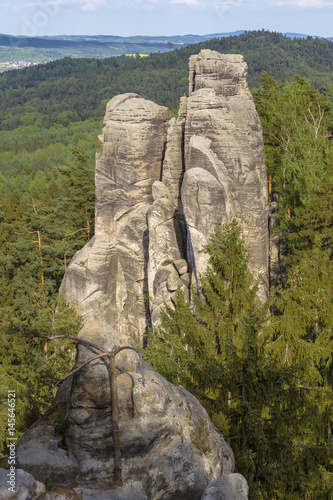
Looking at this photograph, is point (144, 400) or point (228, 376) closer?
point (144, 400)

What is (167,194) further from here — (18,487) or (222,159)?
(18,487)

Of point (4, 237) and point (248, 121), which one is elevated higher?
point (248, 121)

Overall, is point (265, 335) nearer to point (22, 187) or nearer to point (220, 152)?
point (220, 152)

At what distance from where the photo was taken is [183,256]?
2359 cm

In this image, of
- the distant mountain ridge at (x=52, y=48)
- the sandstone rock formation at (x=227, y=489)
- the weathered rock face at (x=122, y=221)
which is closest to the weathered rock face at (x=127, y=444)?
the sandstone rock formation at (x=227, y=489)

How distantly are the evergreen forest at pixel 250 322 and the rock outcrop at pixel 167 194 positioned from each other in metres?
1.78

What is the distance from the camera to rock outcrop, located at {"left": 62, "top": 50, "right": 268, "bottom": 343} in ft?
71.9

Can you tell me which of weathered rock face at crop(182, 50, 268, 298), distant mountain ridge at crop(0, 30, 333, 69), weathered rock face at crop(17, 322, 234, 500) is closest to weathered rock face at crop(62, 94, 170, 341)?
weathered rock face at crop(182, 50, 268, 298)

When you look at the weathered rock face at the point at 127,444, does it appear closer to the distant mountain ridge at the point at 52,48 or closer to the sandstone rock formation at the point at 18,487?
the sandstone rock formation at the point at 18,487

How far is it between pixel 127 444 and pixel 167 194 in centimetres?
1751

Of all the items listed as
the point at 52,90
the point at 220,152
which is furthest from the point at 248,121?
the point at 52,90

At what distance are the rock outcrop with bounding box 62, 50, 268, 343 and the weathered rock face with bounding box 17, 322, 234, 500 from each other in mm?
13712

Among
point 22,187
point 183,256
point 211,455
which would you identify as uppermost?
point 211,455

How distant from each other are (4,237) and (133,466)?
2729 cm
